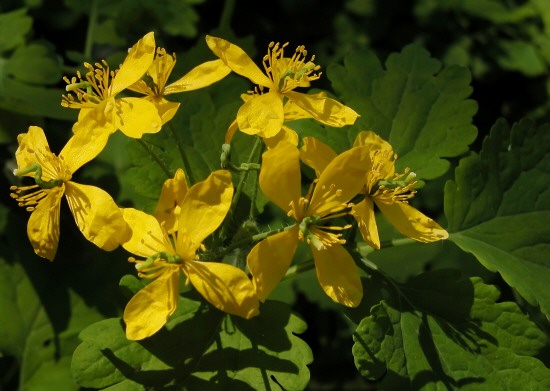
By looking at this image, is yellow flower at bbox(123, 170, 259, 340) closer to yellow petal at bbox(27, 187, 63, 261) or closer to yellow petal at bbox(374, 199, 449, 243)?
yellow petal at bbox(27, 187, 63, 261)

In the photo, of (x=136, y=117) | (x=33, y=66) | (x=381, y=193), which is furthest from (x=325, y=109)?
(x=33, y=66)

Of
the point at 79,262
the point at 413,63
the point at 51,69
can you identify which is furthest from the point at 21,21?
the point at 413,63

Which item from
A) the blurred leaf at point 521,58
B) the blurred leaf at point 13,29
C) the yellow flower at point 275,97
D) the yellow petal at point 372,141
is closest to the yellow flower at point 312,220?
the yellow flower at point 275,97

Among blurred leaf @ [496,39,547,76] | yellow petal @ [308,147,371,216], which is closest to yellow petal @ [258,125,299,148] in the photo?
yellow petal @ [308,147,371,216]

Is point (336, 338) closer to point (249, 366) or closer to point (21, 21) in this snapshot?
point (249, 366)

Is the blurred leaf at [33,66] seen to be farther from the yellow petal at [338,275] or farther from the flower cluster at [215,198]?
the yellow petal at [338,275]

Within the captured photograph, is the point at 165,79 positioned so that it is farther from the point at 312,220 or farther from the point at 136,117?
the point at 312,220
